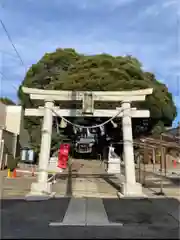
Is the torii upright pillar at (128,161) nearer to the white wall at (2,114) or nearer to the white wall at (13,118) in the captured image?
the white wall at (2,114)

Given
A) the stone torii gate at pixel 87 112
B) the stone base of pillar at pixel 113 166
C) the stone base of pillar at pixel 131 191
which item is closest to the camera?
the stone base of pillar at pixel 131 191

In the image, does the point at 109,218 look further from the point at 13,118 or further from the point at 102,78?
the point at 13,118

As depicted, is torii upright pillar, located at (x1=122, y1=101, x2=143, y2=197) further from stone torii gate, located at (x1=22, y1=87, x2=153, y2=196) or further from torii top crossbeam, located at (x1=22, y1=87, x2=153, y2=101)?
torii top crossbeam, located at (x1=22, y1=87, x2=153, y2=101)

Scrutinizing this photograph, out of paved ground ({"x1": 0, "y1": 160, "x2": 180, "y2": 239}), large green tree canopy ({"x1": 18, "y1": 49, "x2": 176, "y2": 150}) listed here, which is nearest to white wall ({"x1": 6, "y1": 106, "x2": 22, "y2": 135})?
large green tree canopy ({"x1": 18, "y1": 49, "x2": 176, "y2": 150})

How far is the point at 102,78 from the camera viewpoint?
30906mm

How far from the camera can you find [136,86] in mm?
30625

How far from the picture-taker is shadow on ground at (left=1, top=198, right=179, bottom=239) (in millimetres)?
5953

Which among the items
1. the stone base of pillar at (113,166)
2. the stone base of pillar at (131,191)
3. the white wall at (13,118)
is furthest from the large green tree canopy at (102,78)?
the stone base of pillar at (131,191)

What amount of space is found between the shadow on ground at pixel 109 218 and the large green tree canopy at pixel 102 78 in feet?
56.8

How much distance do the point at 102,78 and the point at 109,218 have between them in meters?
24.2

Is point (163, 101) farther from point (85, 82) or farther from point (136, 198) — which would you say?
point (136, 198)

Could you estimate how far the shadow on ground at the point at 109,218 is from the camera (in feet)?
19.5

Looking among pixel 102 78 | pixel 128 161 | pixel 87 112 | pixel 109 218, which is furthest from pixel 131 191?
pixel 102 78

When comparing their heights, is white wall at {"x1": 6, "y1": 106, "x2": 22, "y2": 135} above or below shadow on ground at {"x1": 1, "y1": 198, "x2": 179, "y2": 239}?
above
